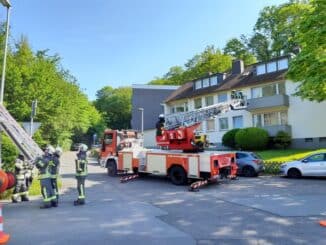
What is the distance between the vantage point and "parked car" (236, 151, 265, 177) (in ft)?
67.3

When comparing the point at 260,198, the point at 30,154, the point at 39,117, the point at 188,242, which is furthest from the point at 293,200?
the point at 39,117

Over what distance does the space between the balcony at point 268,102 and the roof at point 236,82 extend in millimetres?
1804

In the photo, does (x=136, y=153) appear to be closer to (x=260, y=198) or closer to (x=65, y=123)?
(x=260, y=198)

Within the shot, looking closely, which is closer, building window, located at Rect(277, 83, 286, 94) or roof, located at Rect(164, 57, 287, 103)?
building window, located at Rect(277, 83, 286, 94)

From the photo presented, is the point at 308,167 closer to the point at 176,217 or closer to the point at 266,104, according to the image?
the point at 176,217

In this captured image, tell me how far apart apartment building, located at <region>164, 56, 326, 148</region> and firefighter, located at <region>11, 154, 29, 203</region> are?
22.7 meters

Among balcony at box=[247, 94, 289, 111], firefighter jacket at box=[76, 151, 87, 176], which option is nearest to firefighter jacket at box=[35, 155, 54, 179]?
firefighter jacket at box=[76, 151, 87, 176]

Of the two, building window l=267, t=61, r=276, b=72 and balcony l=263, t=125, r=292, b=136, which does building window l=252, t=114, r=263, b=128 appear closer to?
balcony l=263, t=125, r=292, b=136

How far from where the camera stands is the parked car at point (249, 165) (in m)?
20.5

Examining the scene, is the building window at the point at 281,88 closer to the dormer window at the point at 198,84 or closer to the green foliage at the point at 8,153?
the dormer window at the point at 198,84

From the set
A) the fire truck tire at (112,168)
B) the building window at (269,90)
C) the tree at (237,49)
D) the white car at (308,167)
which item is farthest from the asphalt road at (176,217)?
the tree at (237,49)

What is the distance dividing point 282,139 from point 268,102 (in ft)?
12.5

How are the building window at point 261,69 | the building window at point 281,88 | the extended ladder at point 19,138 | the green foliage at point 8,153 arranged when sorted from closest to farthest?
the extended ladder at point 19,138, the green foliage at point 8,153, the building window at point 281,88, the building window at point 261,69

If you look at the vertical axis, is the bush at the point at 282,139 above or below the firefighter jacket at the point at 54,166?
above
